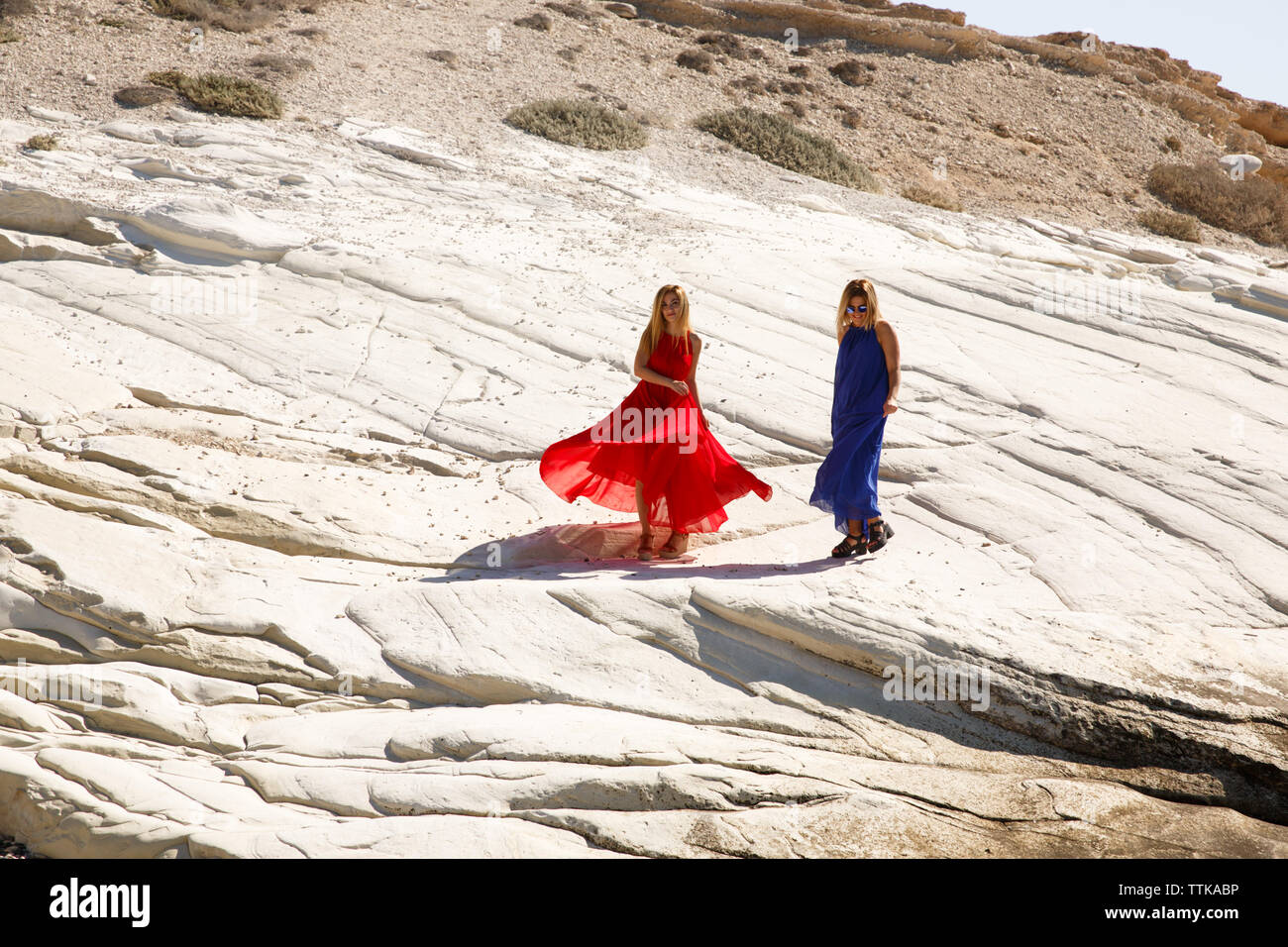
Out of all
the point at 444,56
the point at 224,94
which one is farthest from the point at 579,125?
the point at 224,94

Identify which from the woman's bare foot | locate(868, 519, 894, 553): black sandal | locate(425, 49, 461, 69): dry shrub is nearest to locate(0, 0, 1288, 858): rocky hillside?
the woman's bare foot

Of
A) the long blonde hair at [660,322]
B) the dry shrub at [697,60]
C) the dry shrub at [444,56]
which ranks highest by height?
the dry shrub at [697,60]

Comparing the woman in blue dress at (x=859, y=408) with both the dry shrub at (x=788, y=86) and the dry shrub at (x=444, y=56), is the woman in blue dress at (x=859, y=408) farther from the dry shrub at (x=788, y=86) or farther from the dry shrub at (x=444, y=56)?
the dry shrub at (x=788, y=86)

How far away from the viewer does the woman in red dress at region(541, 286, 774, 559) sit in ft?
21.9

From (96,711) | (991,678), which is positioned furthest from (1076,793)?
(96,711)

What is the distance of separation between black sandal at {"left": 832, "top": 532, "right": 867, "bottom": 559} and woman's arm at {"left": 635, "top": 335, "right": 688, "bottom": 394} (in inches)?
62.1

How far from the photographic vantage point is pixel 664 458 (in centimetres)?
671

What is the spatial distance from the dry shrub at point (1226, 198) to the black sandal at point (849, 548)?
17099 millimetres

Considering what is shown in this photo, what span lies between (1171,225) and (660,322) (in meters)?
15.8

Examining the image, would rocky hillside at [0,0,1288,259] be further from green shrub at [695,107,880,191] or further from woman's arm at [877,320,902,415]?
woman's arm at [877,320,902,415]

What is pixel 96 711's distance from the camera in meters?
4.97

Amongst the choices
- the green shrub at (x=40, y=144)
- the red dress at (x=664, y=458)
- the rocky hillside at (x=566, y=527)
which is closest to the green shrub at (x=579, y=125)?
the rocky hillside at (x=566, y=527)

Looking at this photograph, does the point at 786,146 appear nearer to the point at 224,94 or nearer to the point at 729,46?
the point at 729,46

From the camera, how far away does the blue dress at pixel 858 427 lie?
6414mm
